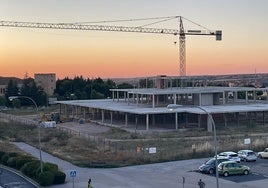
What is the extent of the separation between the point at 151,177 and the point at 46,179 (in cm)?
747

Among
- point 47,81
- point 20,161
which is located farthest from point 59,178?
point 47,81

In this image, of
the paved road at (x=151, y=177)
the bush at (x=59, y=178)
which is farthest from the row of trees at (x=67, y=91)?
the bush at (x=59, y=178)

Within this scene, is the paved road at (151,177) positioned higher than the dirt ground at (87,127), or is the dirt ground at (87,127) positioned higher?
the dirt ground at (87,127)

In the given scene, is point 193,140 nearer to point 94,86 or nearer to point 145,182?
point 145,182

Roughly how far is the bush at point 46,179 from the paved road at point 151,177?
0.75 metres

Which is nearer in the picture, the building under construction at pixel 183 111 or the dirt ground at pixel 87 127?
the dirt ground at pixel 87 127

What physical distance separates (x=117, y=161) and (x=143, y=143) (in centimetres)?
1075

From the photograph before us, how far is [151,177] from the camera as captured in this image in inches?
1448

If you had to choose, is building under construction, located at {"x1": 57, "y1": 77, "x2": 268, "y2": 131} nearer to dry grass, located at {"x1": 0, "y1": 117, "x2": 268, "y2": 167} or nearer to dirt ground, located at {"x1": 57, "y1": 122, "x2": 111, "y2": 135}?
Result: dirt ground, located at {"x1": 57, "y1": 122, "x2": 111, "y2": 135}

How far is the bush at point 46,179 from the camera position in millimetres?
34688

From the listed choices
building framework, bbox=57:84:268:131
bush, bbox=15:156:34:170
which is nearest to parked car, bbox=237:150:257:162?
bush, bbox=15:156:34:170

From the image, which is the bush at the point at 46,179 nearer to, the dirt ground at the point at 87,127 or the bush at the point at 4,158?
the bush at the point at 4,158

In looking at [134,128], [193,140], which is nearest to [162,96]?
[134,128]

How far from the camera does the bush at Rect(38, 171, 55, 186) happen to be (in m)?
34.7
